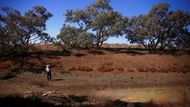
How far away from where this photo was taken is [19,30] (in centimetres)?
4362

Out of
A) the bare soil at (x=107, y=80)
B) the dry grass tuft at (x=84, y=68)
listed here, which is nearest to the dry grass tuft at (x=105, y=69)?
the bare soil at (x=107, y=80)

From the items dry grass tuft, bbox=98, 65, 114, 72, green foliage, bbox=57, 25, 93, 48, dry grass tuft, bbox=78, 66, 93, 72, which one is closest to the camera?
dry grass tuft, bbox=98, 65, 114, 72

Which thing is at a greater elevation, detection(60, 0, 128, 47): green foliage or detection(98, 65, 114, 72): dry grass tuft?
detection(60, 0, 128, 47): green foliage

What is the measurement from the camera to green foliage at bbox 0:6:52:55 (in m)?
42.0


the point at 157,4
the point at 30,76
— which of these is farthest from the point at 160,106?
the point at 157,4

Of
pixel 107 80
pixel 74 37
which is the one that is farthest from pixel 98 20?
pixel 107 80

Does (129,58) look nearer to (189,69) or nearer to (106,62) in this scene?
(106,62)

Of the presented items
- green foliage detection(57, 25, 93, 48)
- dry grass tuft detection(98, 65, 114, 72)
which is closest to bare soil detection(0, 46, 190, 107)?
dry grass tuft detection(98, 65, 114, 72)

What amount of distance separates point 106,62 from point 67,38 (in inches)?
572

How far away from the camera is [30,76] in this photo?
31.4 meters

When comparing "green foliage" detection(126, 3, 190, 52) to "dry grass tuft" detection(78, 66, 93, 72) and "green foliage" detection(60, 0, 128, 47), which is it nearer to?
"green foliage" detection(60, 0, 128, 47)

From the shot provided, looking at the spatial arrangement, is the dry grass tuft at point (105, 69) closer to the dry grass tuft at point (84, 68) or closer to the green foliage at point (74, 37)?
the dry grass tuft at point (84, 68)

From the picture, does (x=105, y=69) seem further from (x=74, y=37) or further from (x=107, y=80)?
(x=74, y=37)

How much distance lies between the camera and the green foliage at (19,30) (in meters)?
42.0
